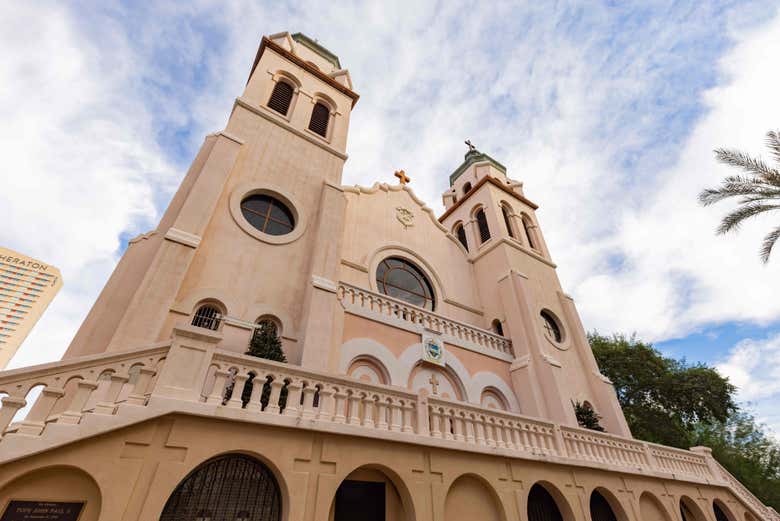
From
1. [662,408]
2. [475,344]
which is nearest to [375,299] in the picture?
[475,344]

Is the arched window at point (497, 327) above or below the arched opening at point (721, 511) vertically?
above

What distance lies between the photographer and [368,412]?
6000mm

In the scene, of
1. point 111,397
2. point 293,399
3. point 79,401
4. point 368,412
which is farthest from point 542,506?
point 79,401

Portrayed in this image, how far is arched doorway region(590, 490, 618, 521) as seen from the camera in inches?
336

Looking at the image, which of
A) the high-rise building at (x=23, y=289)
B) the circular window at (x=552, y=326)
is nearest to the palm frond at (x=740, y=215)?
the circular window at (x=552, y=326)

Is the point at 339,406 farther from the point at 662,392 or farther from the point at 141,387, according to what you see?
the point at 662,392

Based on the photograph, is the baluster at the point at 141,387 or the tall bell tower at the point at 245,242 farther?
A: the tall bell tower at the point at 245,242

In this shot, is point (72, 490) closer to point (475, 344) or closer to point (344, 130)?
point (475, 344)

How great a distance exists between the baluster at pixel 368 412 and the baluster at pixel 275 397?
4.90 feet

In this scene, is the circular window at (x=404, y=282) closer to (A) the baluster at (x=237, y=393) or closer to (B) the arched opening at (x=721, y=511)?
(A) the baluster at (x=237, y=393)

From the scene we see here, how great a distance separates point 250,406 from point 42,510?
86.0 inches

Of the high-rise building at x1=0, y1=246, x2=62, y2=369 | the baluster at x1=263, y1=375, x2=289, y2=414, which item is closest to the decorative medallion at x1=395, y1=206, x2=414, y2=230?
the baluster at x1=263, y1=375, x2=289, y2=414

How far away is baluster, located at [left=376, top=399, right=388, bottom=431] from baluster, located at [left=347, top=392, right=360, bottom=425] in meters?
0.42

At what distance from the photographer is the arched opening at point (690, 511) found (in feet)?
34.0
